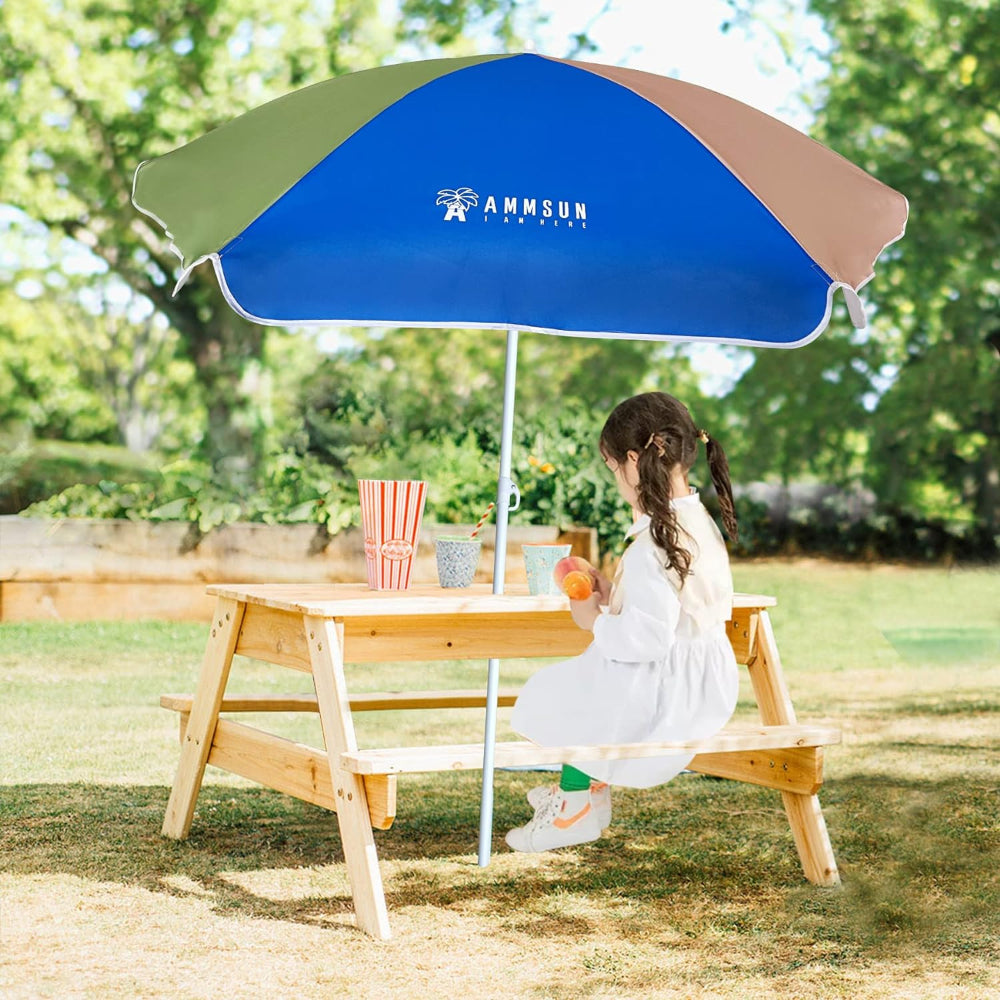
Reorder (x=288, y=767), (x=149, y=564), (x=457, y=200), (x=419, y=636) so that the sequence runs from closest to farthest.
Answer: (x=457, y=200) < (x=288, y=767) < (x=419, y=636) < (x=149, y=564)

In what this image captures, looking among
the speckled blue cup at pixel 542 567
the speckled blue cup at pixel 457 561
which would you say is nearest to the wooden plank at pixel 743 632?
the speckled blue cup at pixel 542 567

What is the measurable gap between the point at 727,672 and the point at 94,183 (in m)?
14.8

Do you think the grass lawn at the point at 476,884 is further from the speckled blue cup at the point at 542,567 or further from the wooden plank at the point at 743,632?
the speckled blue cup at the point at 542,567

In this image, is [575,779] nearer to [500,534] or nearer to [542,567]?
[542,567]

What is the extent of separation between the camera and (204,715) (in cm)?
445

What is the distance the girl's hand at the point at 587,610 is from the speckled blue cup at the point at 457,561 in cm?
55

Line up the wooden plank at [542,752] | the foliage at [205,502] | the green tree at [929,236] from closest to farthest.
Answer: the wooden plank at [542,752] < the foliage at [205,502] < the green tree at [929,236]

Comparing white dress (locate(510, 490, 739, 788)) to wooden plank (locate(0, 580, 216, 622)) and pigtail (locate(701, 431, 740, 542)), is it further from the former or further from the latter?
wooden plank (locate(0, 580, 216, 622))

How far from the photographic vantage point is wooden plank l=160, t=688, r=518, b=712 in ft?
15.3

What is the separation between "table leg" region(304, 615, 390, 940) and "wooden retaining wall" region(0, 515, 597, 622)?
582 cm

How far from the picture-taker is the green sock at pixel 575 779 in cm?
407

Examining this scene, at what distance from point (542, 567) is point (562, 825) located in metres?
0.75

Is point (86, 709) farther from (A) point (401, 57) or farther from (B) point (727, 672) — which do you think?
(A) point (401, 57)

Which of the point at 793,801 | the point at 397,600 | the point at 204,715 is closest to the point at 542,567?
the point at 397,600
